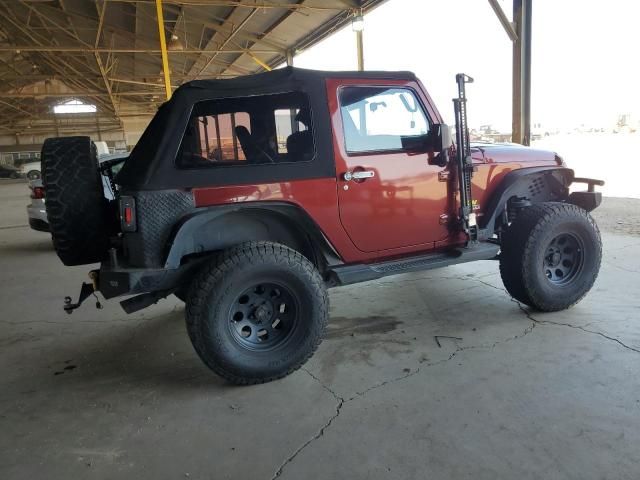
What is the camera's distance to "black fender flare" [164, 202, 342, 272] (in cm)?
285

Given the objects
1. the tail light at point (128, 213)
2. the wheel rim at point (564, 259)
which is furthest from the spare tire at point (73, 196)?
the wheel rim at point (564, 259)

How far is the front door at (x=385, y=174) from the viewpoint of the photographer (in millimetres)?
3232

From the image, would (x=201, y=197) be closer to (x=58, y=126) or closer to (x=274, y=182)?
(x=274, y=182)

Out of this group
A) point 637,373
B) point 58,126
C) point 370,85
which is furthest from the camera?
point 58,126

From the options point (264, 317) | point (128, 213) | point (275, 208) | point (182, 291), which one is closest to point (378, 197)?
point (275, 208)

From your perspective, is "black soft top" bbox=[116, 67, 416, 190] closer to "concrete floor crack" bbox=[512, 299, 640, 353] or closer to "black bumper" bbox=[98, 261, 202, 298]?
"black bumper" bbox=[98, 261, 202, 298]

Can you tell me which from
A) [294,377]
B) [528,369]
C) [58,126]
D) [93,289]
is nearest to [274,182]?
[294,377]

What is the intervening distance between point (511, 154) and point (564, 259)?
989mm

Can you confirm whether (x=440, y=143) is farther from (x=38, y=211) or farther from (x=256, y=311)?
(x=38, y=211)

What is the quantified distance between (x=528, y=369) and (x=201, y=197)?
7.54 feet

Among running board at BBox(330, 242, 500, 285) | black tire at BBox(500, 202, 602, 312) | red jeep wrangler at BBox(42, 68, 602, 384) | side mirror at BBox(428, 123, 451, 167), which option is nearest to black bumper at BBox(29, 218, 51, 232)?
red jeep wrangler at BBox(42, 68, 602, 384)

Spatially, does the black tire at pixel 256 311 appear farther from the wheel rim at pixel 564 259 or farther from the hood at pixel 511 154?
the wheel rim at pixel 564 259

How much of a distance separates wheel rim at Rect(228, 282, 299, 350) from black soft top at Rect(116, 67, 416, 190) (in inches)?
29.6

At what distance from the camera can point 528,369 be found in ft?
9.81
